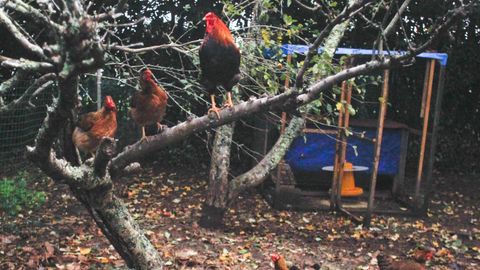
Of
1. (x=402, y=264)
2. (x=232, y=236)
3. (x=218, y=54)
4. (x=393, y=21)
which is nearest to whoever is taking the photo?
(x=393, y=21)

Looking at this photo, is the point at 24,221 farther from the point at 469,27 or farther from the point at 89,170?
the point at 469,27

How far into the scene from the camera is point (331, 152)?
6.80 metres

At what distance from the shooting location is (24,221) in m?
5.44

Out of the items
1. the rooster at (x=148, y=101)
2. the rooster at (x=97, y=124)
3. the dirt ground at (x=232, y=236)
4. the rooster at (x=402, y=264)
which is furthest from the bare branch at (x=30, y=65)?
the rooster at (x=402, y=264)

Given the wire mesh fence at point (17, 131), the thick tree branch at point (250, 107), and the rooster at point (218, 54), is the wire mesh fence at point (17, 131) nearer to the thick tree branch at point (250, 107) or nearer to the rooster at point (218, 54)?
the rooster at point (218, 54)

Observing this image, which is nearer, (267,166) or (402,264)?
(402,264)

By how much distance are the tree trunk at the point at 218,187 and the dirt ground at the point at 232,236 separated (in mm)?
153

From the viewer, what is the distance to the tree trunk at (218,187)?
5586 millimetres

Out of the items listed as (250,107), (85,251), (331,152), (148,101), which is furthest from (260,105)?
(331,152)

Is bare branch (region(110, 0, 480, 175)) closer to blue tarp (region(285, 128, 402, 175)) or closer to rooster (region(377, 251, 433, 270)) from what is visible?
rooster (region(377, 251, 433, 270))

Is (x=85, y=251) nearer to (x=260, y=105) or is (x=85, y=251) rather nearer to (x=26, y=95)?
(x=26, y=95)

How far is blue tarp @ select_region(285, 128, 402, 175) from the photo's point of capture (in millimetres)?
6734

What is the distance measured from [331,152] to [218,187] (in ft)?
6.26

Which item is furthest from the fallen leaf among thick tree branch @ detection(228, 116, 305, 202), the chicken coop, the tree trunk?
the chicken coop
